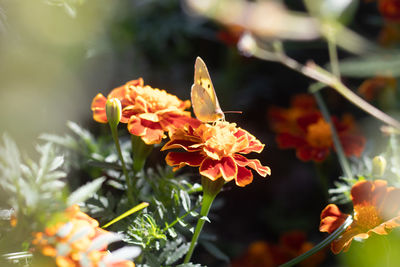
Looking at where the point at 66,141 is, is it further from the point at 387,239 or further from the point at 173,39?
the point at 173,39

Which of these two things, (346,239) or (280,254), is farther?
(280,254)

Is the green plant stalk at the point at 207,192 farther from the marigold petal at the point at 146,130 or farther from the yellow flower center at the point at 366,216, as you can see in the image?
the yellow flower center at the point at 366,216

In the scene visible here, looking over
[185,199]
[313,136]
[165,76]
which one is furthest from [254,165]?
[165,76]

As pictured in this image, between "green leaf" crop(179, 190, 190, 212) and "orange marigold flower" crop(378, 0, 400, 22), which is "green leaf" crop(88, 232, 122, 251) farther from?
"orange marigold flower" crop(378, 0, 400, 22)

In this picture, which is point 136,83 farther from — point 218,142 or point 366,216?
point 366,216

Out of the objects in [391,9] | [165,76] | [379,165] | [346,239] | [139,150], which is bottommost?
[346,239]

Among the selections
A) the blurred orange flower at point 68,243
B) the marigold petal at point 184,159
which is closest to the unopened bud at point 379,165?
the marigold petal at point 184,159

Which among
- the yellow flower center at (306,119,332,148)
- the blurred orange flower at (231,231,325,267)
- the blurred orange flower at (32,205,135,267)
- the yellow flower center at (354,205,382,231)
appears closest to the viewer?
the blurred orange flower at (32,205,135,267)

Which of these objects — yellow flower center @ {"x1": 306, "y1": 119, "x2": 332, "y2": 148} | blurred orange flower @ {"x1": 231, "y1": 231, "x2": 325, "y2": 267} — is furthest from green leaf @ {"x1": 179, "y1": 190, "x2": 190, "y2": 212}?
blurred orange flower @ {"x1": 231, "y1": 231, "x2": 325, "y2": 267}
